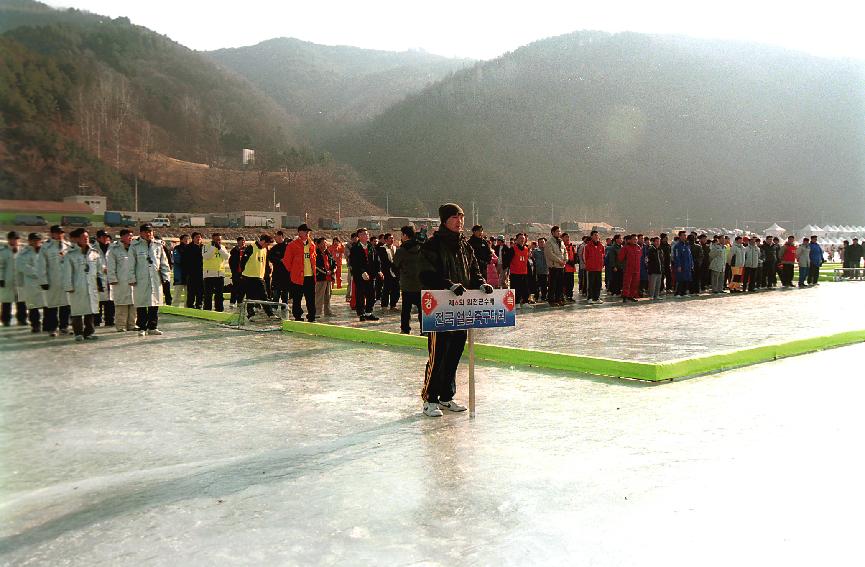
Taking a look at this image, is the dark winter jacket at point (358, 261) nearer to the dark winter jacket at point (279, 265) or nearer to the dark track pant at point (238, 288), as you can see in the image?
the dark winter jacket at point (279, 265)

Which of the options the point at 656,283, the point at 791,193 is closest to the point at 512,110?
the point at 791,193

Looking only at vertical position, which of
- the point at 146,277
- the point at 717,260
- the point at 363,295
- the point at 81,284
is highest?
the point at 717,260

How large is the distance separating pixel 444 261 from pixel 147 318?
772 cm

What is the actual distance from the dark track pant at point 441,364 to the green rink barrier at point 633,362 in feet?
7.53

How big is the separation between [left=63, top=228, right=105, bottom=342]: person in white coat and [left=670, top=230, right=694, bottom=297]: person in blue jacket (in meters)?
15.4

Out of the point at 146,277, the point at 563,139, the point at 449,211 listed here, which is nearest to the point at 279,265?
the point at 146,277

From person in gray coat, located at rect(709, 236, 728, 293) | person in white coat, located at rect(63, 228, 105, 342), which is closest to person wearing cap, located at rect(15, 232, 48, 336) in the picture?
person in white coat, located at rect(63, 228, 105, 342)

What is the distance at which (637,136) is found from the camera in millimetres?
151875

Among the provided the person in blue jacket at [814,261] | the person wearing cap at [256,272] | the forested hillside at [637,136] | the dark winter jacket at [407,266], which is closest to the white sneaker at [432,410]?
the dark winter jacket at [407,266]

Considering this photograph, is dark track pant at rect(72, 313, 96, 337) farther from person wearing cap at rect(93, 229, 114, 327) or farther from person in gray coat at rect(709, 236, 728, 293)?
person in gray coat at rect(709, 236, 728, 293)

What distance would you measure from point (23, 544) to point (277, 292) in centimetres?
1255

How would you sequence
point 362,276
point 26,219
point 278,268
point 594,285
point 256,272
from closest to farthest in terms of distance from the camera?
point 26,219
point 362,276
point 256,272
point 278,268
point 594,285

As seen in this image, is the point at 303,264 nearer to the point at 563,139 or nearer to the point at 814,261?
the point at 814,261

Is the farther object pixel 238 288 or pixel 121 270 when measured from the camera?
pixel 238 288
